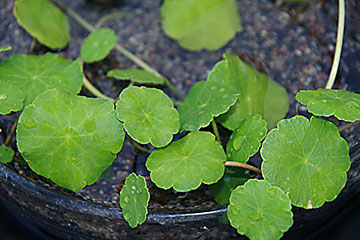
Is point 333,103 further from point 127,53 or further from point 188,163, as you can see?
point 127,53

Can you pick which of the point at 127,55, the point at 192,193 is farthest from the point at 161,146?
the point at 127,55

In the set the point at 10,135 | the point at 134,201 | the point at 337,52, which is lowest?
the point at 10,135

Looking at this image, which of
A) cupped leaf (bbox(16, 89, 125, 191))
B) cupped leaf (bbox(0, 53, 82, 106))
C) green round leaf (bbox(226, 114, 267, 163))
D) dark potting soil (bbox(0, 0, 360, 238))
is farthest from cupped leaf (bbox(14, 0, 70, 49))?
green round leaf (bbox(226, 114, 267, 163))

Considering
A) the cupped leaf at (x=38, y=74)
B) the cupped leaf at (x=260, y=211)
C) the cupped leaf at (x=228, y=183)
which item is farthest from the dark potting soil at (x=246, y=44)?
the cupped leaf at (x=260, y=211)

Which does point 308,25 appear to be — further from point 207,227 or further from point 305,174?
point 207,227

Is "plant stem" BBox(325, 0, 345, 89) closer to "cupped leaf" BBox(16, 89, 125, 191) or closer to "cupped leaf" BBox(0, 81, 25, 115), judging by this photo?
"cupped leaf" BBox(16, 89, 125, 191)

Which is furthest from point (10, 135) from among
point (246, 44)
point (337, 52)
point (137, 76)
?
point (337, 52)
